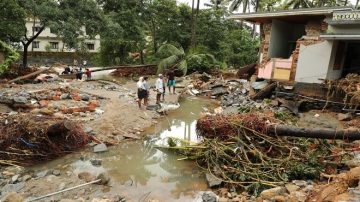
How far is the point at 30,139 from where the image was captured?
815 centimetres

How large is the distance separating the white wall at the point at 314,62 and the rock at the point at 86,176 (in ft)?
34.2

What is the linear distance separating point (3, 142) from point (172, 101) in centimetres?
947

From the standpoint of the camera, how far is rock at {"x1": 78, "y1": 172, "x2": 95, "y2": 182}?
7.28m

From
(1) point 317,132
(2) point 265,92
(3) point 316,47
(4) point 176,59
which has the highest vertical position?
(3) point 316,47

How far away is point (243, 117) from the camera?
849cm

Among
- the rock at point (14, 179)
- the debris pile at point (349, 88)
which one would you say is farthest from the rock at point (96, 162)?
the debris pile at point (349, 88)

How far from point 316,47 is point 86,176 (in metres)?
11.1

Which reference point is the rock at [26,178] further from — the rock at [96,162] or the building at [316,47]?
the building at [316,47]

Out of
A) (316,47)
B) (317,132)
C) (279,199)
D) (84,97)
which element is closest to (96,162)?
(279,199)

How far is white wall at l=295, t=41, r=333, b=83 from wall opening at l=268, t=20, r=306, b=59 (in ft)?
7.52

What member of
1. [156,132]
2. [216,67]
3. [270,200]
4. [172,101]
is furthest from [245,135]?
[216,67]

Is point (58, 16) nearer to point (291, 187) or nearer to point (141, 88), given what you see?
point (141, 88)

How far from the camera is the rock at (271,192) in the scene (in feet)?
20.0

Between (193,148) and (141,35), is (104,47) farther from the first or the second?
(193,148)
